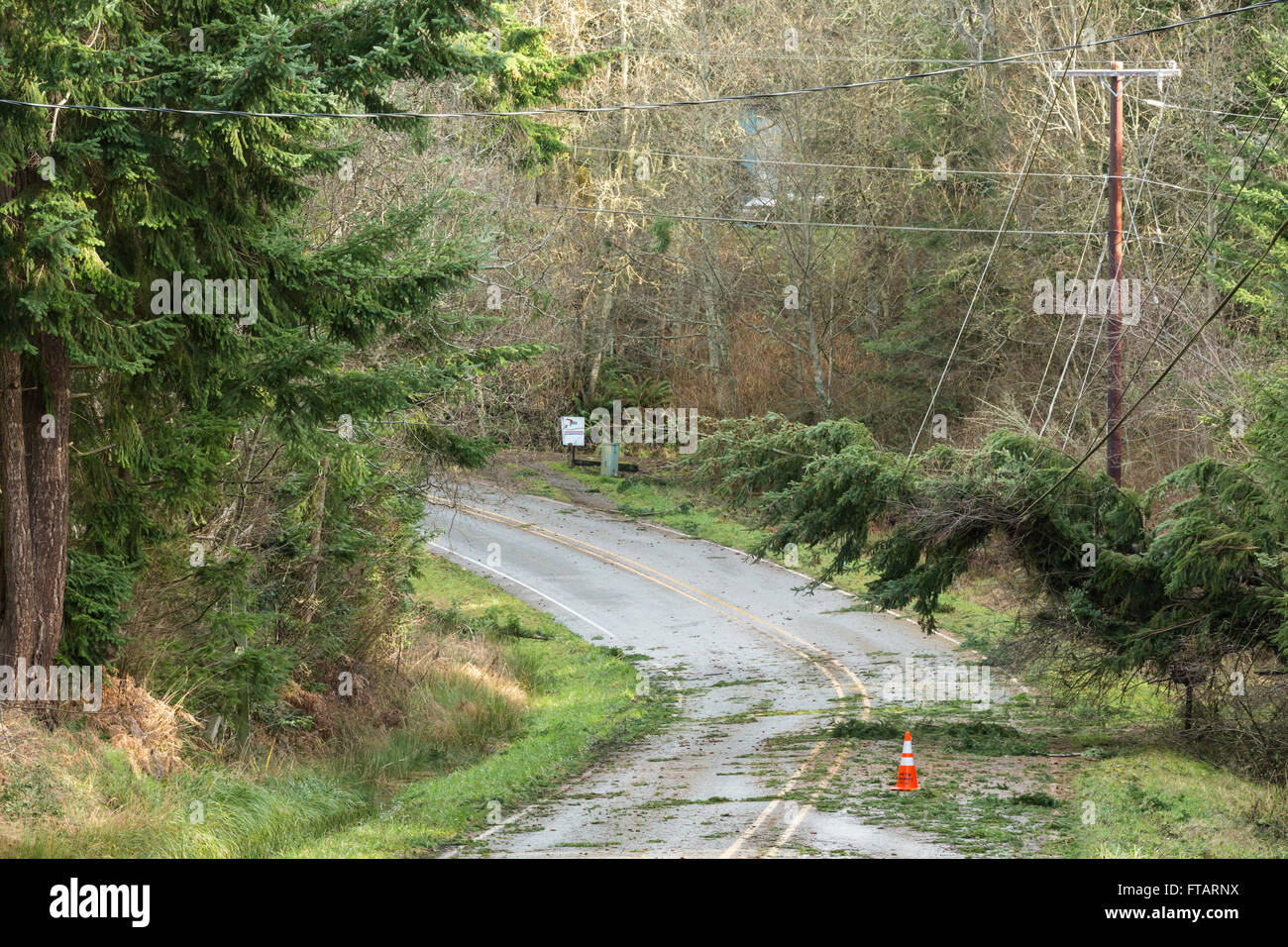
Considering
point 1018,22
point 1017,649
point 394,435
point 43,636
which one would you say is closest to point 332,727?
point 394,435

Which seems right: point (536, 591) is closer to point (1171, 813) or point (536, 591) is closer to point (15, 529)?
point (15, 529)

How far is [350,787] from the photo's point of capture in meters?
16.7

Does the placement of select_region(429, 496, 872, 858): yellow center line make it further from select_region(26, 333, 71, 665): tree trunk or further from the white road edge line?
select_region(26, 333, 71, 665): tree trunk

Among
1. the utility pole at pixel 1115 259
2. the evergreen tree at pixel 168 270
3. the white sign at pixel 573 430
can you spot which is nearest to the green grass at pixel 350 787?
the evergreen tree at pixel 168 270

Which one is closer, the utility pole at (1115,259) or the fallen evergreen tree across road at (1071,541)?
the fallen evergreen tree across road at (1071,541)

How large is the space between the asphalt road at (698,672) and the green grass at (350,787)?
788 mm

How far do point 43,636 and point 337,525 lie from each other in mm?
7923

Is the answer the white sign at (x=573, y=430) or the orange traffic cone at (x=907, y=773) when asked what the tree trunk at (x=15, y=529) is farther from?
the white sign at (x=573, y=430)

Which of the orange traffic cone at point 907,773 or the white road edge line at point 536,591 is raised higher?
the orange traffic cone at point 907,773

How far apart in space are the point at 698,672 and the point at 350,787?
11.7 m

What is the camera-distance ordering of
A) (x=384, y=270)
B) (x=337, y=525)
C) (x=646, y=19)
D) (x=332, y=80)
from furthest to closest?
1. (x=646, y=19)
2. (x=337, y=525)
3. (x=384, y=270)
4. (x=332, y=80)

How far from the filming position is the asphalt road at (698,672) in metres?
12.9

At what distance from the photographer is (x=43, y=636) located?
13523mm
